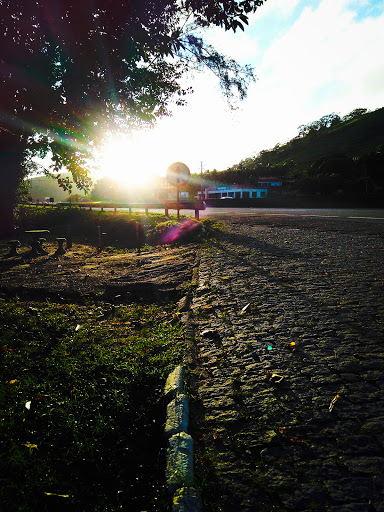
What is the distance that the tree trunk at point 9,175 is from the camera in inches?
516

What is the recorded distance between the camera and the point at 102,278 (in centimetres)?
718

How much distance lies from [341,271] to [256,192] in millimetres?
60666

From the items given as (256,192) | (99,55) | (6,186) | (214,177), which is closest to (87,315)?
(99,55)

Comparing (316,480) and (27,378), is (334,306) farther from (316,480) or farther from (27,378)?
(27,378)

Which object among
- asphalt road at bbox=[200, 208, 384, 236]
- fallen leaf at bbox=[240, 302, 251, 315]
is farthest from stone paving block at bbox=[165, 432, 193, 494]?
asphalt road at bbox=[200, 208, 384, 236]

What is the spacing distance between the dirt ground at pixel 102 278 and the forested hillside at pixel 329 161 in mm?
25815

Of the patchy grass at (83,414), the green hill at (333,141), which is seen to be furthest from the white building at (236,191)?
the patchy grass at (83,414)

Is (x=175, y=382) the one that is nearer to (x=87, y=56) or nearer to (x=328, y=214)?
(x=87, y=56)

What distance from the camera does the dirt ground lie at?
19.7 ft

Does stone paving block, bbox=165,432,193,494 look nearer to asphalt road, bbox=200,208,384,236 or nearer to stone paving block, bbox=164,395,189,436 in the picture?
stone paving block, bbox=164,395,189,436

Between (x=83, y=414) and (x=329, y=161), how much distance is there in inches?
2300

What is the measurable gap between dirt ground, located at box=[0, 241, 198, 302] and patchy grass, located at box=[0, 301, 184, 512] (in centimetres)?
158

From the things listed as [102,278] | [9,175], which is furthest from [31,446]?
[9,175]

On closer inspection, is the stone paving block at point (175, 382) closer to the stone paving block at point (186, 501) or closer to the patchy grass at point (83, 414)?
the patchy grass at point (83, 414)
